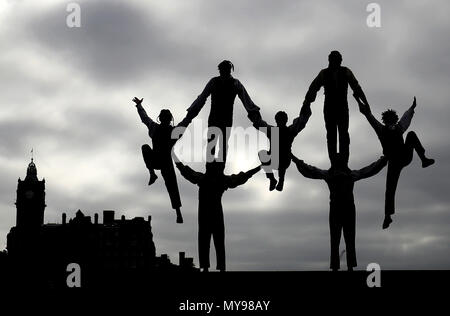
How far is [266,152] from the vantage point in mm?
20672

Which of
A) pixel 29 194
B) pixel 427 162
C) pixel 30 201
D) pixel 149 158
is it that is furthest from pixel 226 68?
pixel 29 194

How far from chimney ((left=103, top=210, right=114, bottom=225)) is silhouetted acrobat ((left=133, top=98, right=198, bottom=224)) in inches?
4091

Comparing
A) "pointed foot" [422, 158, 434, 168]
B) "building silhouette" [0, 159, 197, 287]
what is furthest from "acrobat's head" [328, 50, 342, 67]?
"building silhouette" [0, 159, 197, 287]

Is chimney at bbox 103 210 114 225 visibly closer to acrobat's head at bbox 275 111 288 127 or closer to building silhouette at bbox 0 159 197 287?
building silhouette at bbox 0 159 197 287

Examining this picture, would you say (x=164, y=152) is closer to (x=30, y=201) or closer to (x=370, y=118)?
(x=370, y=118)

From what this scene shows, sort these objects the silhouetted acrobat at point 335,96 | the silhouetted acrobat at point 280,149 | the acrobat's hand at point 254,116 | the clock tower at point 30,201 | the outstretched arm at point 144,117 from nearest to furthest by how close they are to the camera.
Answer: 1. the silhouetted acrobat at point 280,149
2. the acrobat's hand at point 254,116
3. the silhouetted acrobat at point 335,96
4. the outstretched arm at point 144,117
5. the clock tower at point 30,201

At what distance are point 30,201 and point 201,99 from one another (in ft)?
451

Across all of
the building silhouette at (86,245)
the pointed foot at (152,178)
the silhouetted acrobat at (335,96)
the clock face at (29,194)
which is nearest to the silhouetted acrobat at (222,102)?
the pointed foot at (152,178)

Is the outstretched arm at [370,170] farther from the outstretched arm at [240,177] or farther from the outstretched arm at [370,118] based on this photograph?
the outstretched arm at [240,177]

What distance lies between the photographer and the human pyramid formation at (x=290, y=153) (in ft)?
67.9

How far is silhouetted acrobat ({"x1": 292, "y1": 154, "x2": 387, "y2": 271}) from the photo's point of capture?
67.9 feet

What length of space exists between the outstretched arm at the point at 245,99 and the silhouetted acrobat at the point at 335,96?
3.95ft
